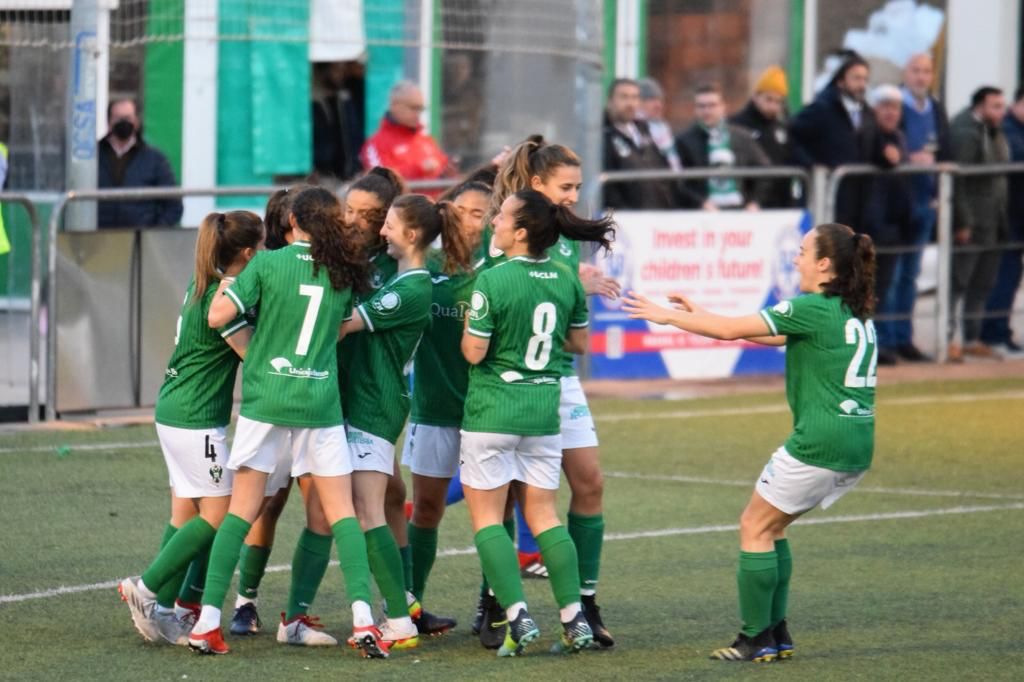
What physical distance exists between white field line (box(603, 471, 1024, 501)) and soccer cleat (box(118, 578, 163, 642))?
4473mm

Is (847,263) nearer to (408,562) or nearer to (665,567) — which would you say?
(408,562)

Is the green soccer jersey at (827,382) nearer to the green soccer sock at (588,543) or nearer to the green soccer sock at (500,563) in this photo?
the green soccer sock at (588,543)

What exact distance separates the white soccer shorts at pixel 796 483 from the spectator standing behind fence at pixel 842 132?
8.84 metres

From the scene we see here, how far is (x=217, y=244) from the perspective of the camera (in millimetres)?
6977

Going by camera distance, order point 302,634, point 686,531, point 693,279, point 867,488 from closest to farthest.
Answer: point 302,634 → point 686,531 → point 867,488 → point 693,279

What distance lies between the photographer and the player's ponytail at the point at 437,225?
22.9 feet

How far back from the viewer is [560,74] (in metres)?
14.5

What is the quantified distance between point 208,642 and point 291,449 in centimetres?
A: 70

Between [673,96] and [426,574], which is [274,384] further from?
[673,96]

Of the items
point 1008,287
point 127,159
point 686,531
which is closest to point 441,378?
point 686,531

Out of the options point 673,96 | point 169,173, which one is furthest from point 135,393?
point 673,96

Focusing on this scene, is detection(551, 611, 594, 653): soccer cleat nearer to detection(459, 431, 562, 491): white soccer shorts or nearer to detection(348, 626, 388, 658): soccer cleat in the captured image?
detection(459, 431, 562, 491): white soccer shorts

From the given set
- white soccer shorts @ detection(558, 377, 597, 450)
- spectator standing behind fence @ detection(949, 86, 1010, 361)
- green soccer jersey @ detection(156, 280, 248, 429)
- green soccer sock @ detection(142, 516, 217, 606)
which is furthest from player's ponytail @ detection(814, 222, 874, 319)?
spectator standing behind fence @ detection(949, 86, 1010, 361)

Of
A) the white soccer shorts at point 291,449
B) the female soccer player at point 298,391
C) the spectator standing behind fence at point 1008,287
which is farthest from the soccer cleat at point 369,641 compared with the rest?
the spectator standing behind fence at point 1008,287
